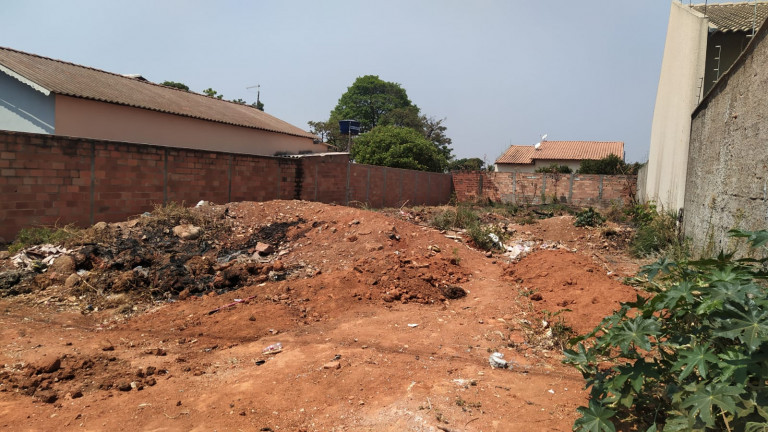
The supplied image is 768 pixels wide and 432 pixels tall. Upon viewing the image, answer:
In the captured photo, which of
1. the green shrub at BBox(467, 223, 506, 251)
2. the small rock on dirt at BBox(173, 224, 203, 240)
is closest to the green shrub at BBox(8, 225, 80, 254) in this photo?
the small rock on dirt at BBox(173, 224, 203, 240)

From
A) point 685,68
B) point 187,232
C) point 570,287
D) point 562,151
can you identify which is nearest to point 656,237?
point 570,287

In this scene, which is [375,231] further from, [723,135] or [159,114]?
[159,114]

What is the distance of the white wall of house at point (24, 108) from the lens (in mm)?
12617

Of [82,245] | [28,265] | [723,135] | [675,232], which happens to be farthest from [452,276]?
[28,265]

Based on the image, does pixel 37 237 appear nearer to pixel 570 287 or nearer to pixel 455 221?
pixel 455 221

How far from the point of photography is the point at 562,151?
35.9 m

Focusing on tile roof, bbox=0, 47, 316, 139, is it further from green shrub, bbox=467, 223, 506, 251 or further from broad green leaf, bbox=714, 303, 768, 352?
broad green leaf, bbox=714, 303, 768, 352

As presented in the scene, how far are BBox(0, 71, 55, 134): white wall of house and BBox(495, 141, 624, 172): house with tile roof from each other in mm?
30666

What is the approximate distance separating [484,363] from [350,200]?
1312 cm

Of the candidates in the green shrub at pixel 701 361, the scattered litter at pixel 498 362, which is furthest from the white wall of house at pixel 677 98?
the green shrub at pixel 701 361

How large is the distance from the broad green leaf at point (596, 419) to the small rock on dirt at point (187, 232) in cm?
712

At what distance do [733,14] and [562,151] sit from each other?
24.4m

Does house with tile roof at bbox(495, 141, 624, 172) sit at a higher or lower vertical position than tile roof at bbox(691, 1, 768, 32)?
lower

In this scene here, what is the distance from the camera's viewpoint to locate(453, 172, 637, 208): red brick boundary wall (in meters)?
20.0
